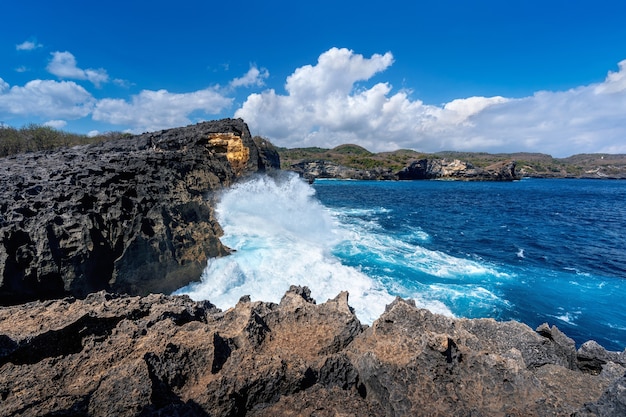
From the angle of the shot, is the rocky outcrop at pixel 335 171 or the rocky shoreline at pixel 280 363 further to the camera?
the rocky outcrop at pixel 335 171

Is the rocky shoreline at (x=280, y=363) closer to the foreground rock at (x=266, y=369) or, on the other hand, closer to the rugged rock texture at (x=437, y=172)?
the foreground rock at (x=266, y=369)

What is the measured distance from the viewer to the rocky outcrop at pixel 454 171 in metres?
112

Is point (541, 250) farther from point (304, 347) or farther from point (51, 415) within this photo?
point (51, 415)

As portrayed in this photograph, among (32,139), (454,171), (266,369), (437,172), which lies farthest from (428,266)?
(454,171)

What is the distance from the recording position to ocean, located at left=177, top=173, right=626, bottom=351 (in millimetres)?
11992

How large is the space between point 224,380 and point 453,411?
2.82m

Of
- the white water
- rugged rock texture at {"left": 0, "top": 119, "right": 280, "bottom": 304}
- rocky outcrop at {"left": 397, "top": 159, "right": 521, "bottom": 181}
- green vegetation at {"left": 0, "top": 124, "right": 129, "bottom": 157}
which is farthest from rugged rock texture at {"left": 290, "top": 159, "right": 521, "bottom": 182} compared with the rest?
rugged rock texture at {"left": 0, "top": 119, "right": 280, "bottom": 304}

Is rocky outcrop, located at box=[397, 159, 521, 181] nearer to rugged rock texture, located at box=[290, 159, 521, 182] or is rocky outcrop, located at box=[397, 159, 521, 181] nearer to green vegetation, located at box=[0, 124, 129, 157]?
rugged rock texture, located at box=[290, 159, 521, 182]

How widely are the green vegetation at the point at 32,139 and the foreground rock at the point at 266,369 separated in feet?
125

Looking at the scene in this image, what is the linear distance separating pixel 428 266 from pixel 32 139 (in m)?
44.5

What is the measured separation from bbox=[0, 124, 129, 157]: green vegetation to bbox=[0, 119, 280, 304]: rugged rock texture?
22832mm

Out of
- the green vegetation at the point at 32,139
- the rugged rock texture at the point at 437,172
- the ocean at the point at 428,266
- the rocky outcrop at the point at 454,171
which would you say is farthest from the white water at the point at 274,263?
the rocky outcrop at the point at 454,171

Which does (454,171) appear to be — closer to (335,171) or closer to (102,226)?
(335,171)

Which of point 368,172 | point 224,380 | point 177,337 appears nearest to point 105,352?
point 177,337
